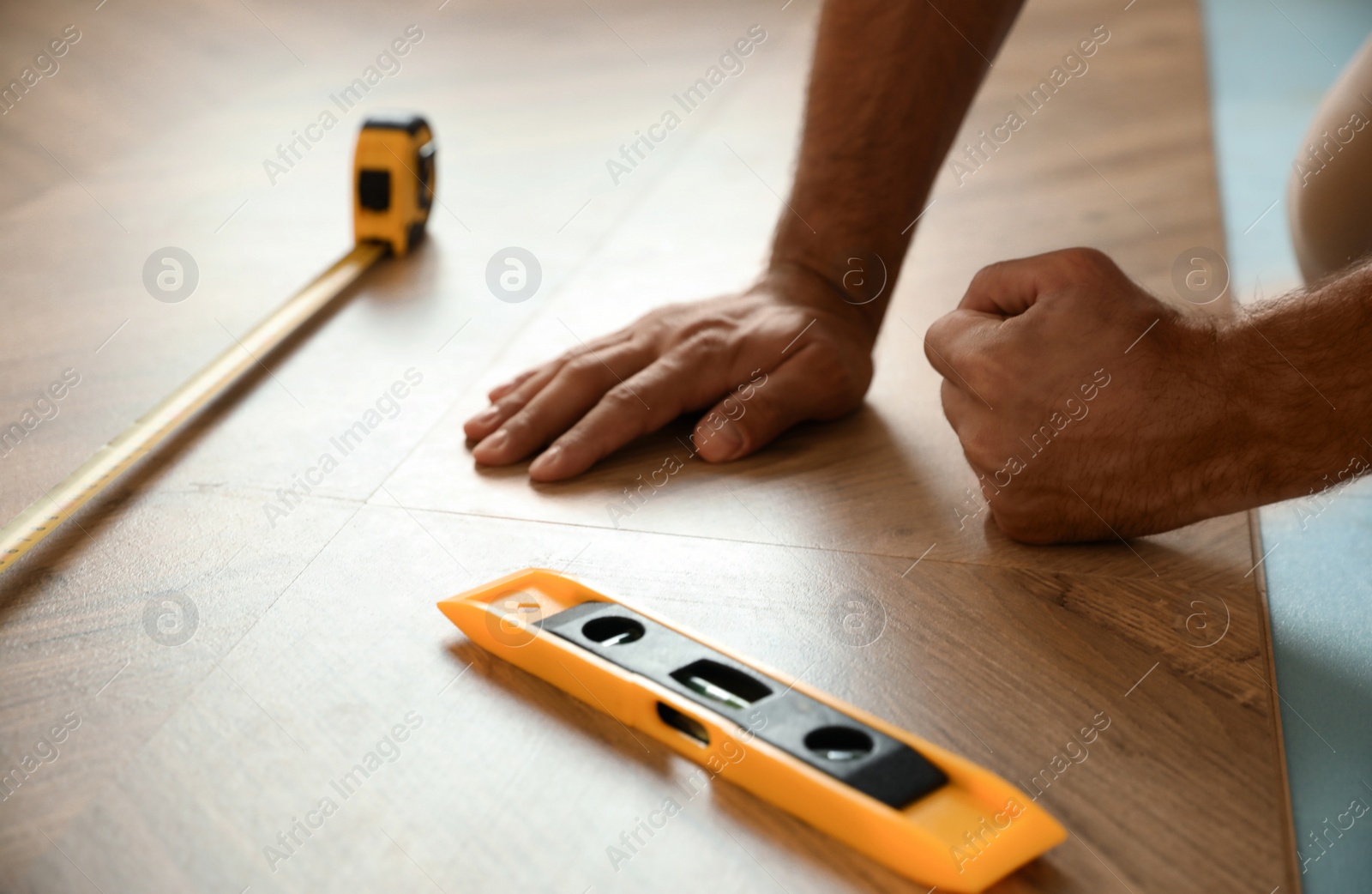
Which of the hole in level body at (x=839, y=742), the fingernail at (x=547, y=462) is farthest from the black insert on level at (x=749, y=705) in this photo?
the fingernail at (x=547, y=462)

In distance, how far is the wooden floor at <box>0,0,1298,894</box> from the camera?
0.72 m

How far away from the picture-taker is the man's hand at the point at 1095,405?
2.93 feet

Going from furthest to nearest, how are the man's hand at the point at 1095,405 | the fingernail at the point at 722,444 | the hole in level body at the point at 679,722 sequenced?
the fingernail at the point at 722,444
the man's hand at the point at 1095,405
the hole in level body at the point at 679,722

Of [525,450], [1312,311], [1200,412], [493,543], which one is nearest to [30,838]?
[493,543]

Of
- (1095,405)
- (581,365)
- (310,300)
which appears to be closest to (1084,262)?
(1095,405)

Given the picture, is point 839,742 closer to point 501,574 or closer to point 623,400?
point 501,574

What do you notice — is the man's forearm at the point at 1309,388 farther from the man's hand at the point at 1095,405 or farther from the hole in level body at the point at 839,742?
the hole in level body at the point at 839,742

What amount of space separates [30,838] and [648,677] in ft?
1.40

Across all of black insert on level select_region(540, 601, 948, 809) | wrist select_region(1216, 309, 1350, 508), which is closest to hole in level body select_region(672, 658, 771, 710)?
black insert on level select_region(540, 601, 948, 809)

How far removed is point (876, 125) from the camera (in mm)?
1257

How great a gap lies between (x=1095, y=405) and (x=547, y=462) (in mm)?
527

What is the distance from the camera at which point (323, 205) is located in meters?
1.82

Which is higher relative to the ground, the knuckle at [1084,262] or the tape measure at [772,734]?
the knuckle at [1084,262]

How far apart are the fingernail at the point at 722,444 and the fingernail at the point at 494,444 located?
206mm
